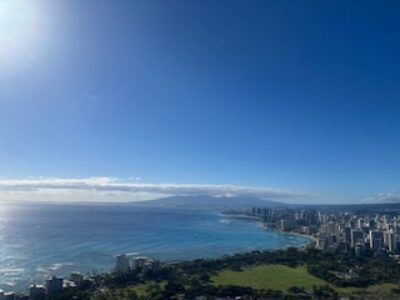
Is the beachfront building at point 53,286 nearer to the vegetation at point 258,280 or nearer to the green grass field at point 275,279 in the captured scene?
the vegetation at point 258,280

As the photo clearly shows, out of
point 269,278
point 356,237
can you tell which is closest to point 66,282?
point 269,278

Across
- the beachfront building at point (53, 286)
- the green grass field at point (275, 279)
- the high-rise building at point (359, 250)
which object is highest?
the beachfront building at point (53, 286)

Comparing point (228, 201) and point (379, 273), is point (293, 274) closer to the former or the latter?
point (379, 273)

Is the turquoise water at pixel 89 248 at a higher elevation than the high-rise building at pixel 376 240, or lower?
lower

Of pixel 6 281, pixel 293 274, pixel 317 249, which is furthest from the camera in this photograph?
pixel 317 249

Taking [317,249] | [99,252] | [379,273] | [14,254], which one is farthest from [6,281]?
[317,249]

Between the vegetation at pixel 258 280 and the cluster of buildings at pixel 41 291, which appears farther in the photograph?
the vegetation at pixel 258 280

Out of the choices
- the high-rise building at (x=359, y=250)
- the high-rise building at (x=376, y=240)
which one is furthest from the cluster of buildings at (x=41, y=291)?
the high-rise building at (x=376, y=240)

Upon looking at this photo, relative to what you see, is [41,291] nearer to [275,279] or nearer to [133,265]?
[133,265]

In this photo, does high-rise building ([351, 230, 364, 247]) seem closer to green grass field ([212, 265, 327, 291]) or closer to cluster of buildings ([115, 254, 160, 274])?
green grass field ([212, 265, 327, 291])

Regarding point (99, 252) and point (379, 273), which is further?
point (99, 252)
